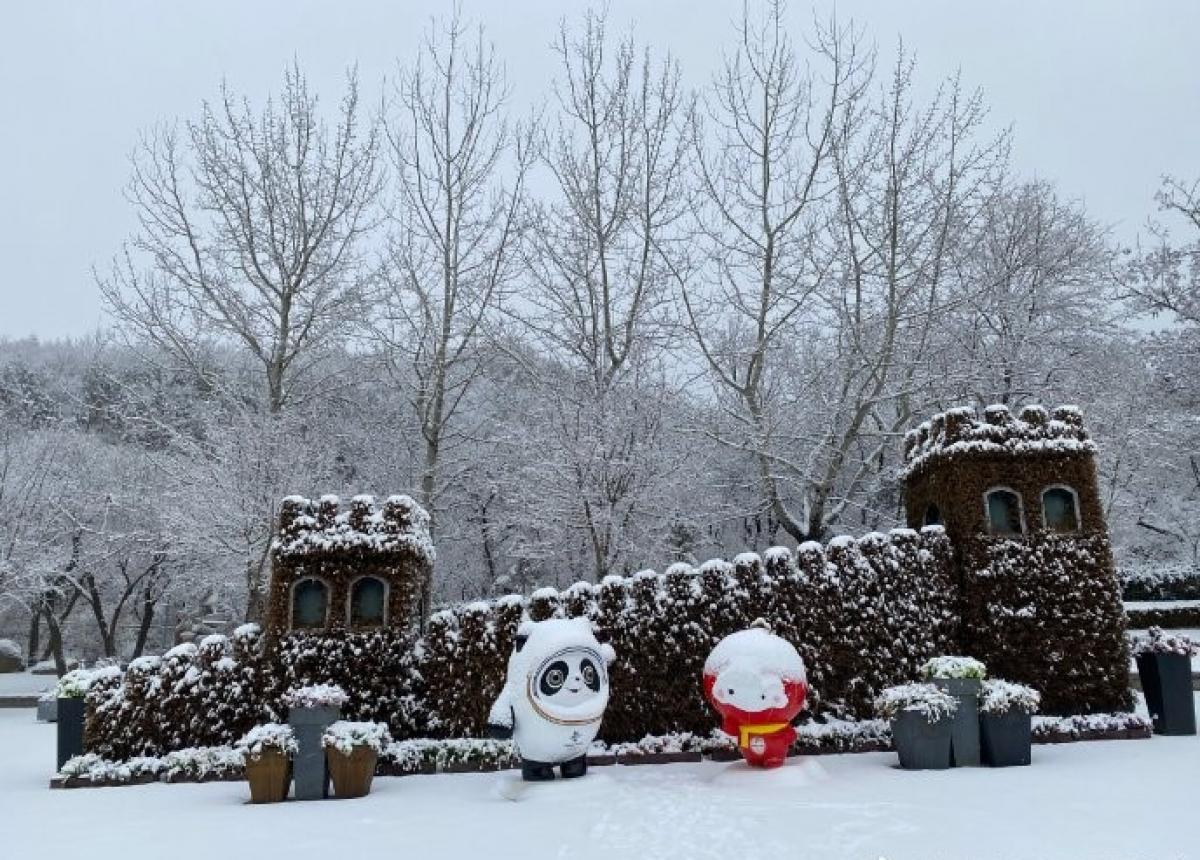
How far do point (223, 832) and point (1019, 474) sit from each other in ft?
30.7

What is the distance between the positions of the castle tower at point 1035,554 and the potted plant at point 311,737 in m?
7.36

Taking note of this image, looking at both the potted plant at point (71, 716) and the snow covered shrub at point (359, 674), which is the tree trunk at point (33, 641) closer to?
the potted plant at point (71, 716)

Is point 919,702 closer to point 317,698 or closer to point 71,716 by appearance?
point 317,698

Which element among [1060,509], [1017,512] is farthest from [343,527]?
[1060,509]

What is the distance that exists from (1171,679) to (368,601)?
30.5ft

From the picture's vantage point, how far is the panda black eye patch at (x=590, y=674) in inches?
329

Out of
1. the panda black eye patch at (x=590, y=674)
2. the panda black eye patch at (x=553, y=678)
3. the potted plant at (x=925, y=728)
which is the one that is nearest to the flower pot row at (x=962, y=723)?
the potted plant at (x=925, y=728)

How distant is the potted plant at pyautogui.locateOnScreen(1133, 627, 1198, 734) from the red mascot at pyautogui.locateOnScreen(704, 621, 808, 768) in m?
4.48

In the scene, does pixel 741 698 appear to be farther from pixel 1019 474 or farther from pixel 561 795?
pixel 1019 474

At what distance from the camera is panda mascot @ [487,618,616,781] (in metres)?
8.18

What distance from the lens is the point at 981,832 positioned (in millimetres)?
5926

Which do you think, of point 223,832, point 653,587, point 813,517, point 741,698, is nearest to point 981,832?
point 741,698

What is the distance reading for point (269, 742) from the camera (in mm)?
8258

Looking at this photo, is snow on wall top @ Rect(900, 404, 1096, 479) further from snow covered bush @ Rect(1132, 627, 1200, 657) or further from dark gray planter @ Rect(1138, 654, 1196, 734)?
dark gray planter @ Rect(1138, 654, 1196, 734)
